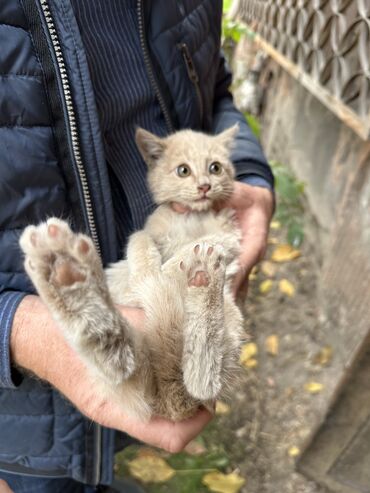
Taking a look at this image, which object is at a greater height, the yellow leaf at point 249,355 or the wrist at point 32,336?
the wrist at point 32,336

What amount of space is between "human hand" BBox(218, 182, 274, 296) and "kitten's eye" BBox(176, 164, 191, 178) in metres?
0.16

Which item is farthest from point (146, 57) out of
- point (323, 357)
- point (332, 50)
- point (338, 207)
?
point (323, 357)

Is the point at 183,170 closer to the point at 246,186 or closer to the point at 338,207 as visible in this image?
the point at 246,186

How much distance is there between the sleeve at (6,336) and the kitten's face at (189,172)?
1.96 ft

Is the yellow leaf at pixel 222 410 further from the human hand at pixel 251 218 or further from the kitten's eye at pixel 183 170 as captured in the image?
the kitten's eye at pixel 183 170

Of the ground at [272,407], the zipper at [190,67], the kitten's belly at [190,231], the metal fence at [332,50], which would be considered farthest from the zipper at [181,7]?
the ground at [272,407]

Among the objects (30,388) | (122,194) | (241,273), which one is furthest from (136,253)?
(30,388)

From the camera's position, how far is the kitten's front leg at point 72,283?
0.69 m

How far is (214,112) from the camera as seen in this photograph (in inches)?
67.2

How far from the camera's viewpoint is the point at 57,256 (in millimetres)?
695

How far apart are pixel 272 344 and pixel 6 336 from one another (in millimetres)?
1646

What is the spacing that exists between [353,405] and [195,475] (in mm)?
707

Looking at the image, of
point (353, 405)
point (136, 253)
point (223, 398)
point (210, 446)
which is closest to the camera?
point (223, 398)

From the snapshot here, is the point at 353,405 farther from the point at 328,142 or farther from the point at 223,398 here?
the point at 328,142
